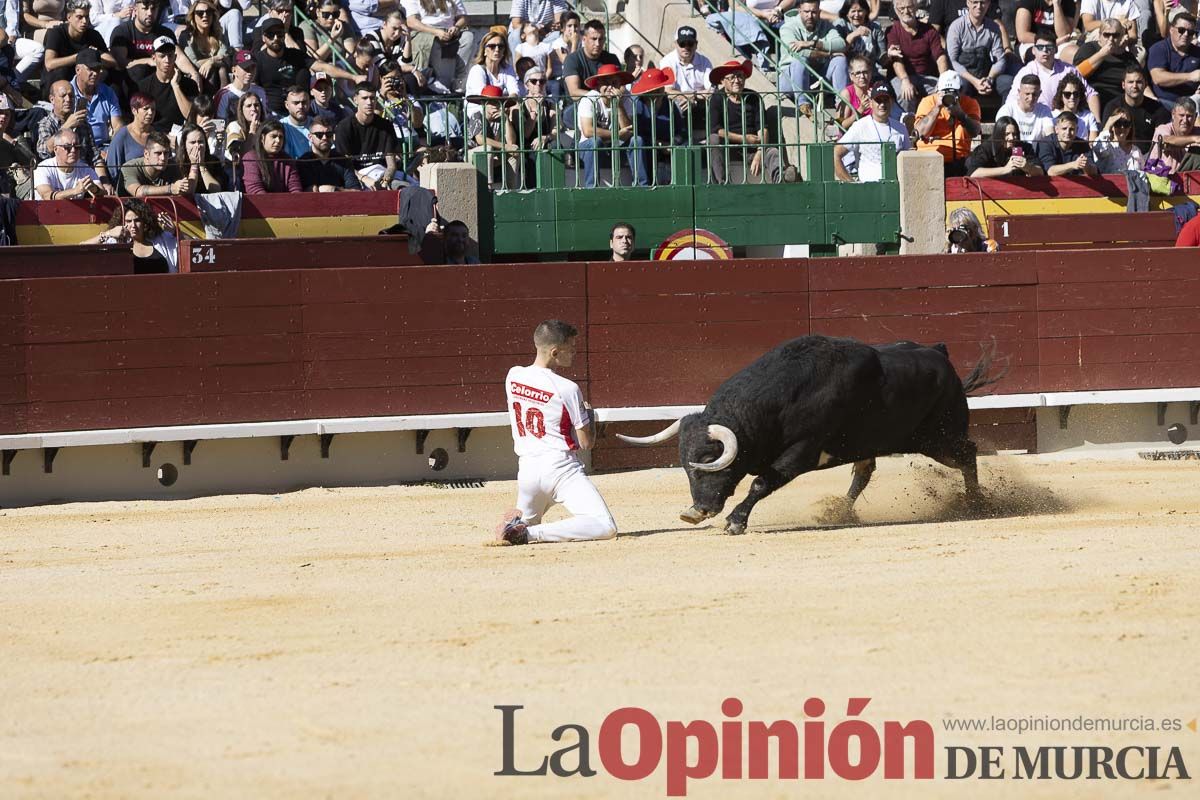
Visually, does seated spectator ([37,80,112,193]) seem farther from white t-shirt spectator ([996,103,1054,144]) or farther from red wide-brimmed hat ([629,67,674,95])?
white t-shirt spectator ([996,103,1054,144])

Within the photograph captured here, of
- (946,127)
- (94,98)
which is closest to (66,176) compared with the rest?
(94,98)

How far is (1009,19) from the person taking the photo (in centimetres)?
1553

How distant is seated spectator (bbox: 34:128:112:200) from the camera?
10.9m

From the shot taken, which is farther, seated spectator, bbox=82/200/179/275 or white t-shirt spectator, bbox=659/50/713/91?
white t-shirt spectator, bbox=659/50/713/91

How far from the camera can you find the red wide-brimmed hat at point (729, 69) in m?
12.8

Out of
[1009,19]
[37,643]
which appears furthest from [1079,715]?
[1009,19]

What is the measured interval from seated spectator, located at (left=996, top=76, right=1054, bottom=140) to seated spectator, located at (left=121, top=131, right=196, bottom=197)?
6.65 m

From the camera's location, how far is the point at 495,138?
12969 millimetres

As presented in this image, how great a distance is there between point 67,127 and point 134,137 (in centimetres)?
44

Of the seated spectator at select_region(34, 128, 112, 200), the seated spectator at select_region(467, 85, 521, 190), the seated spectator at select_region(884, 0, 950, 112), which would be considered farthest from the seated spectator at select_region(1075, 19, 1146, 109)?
the seated spectator at select_region(34, 128, 112, 200)

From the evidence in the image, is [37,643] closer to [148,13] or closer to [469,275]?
[469,275]

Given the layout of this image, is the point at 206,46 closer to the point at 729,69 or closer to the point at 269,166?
the point at 269,166

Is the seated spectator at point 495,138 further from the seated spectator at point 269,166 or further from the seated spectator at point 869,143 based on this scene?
the seated spectator at point 869,143

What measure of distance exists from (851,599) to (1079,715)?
1518 millimetres
